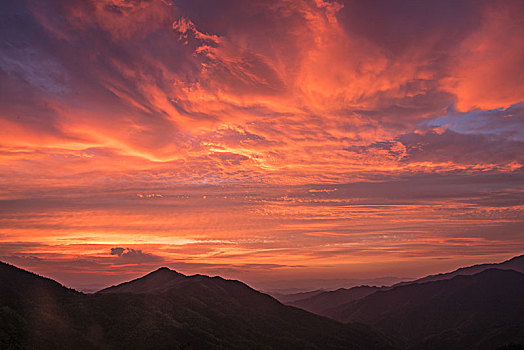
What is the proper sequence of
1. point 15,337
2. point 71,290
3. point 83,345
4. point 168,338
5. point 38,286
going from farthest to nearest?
1. point 71,290
2. point 38,286
3. point 168,338
4. point 83,345
5. point 15,337

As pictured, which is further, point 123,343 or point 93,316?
point 93,316

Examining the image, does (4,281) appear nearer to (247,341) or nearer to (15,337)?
(15,337)

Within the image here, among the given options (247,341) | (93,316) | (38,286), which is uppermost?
(38,286)

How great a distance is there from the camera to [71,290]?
19175 centimetres

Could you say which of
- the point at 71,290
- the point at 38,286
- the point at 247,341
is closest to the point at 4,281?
the point at 38,286

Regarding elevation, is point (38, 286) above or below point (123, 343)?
above

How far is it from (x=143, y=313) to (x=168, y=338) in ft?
85.3

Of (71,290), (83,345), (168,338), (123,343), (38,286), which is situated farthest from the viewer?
(71,290)

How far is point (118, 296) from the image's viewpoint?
7707 inches

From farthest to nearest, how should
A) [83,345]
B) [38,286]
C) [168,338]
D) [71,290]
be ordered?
1. [71,290]
2. [38,286]
3. [168,338]
4. [83,345]

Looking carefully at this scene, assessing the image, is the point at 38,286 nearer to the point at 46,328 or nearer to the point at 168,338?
the point at 46,328

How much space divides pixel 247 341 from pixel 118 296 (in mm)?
68869

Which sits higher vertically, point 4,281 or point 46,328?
point 4,281

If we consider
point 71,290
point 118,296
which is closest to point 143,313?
point 118,296
